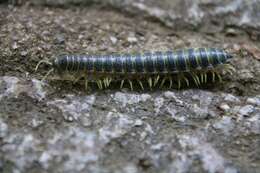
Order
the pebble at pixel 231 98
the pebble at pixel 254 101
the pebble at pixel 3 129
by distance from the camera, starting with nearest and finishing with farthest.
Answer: the pebble at pixel 3 129
the pebble at pixel 254 101
the pebble at pixel 231 98

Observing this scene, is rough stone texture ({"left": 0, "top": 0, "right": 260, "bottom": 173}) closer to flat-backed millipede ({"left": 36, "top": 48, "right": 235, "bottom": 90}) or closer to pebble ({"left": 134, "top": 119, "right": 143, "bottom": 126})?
pebble ({"left": 134, "top": 119, "right": 143, "bottom": 126})

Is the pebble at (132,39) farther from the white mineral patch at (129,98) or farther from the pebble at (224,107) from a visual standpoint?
the pebble at (224,107)

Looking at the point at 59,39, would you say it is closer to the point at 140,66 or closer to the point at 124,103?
the point at 140,66

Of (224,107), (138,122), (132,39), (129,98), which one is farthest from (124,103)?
(132,39)

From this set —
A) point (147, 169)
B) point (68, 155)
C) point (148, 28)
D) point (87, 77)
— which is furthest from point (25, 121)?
point (148, 28)

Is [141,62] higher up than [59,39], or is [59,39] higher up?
[59,39]

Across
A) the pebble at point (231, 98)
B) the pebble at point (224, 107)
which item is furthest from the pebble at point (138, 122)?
the pebble at point (231, 98)
